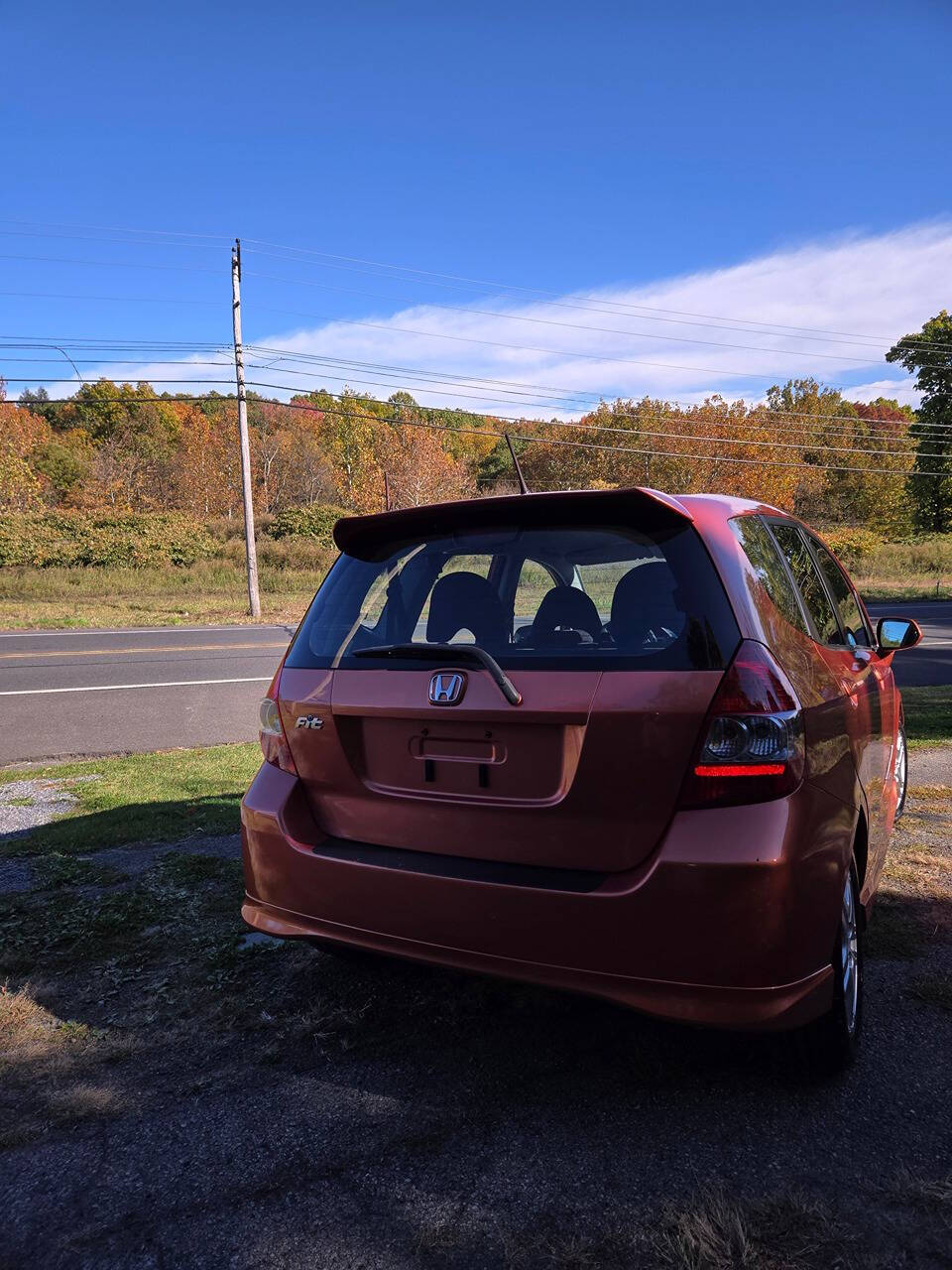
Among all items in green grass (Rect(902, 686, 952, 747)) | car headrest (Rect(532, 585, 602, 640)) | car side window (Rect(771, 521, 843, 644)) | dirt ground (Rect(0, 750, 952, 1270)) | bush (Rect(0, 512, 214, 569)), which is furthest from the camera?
bush (Rect(0, 512, 214, 569))

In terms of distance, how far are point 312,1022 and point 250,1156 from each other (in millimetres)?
700

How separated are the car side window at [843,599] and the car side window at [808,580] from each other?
0.20 metres

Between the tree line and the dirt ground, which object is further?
the tree line

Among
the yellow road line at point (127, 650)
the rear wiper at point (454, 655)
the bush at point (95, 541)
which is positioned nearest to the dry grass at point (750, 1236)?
the rear wiper at point (454, 655)

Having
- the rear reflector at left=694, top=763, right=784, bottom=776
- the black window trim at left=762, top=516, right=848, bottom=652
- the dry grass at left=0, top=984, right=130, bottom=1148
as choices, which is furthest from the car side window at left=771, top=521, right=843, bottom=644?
the dry grass at left=0, top=984, right=130, bottom=1148

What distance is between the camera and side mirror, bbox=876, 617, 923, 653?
422cm

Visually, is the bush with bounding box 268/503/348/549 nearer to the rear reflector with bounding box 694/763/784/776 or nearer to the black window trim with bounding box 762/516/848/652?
the black window trim with bounding box 762/516/848/652

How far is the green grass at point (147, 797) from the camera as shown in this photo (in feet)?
17.0

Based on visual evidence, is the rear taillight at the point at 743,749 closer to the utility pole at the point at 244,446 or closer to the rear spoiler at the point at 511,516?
the rear spoiler at the point at 511,516

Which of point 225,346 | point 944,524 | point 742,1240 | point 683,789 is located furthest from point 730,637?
point 944,524

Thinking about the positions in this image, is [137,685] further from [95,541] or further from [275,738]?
[95,541]

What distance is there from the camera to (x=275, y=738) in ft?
9.77

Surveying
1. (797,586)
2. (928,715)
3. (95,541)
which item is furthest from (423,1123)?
(95,541)

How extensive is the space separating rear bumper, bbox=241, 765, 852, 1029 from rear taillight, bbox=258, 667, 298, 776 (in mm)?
579
